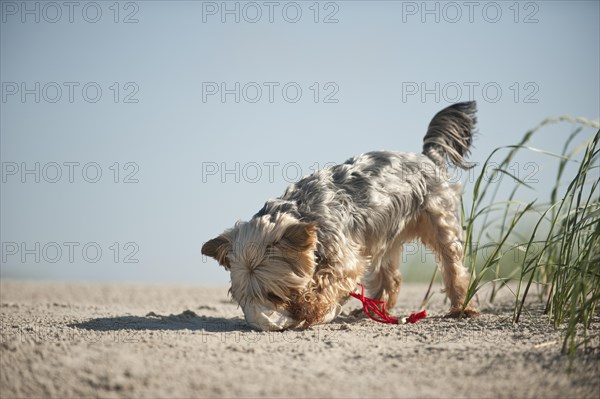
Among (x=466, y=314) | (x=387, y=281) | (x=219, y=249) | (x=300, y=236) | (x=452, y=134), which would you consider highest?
(x=452, y=134)

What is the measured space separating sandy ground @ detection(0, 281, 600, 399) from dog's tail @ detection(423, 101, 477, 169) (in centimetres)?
256

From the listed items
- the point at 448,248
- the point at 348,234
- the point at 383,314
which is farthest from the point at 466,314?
the point at 348,234

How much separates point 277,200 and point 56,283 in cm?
967

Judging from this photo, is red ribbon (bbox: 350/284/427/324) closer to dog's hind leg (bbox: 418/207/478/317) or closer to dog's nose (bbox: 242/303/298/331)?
dog's hind leg (bbox: 418/207/478/317)

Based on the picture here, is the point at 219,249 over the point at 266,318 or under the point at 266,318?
over

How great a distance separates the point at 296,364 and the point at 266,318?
4.68 feet

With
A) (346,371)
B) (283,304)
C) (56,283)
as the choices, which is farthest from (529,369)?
(56,283)

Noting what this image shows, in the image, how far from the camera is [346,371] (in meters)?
3.41

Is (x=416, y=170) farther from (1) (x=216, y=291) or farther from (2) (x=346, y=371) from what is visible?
(1) (x=216, y=291)

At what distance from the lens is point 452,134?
6980mm

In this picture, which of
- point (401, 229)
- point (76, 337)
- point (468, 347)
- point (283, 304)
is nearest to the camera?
point (468, 347)

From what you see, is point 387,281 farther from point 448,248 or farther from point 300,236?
point 300,236

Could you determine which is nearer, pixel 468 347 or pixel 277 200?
pixel 468 347

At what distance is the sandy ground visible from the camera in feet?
10.3
